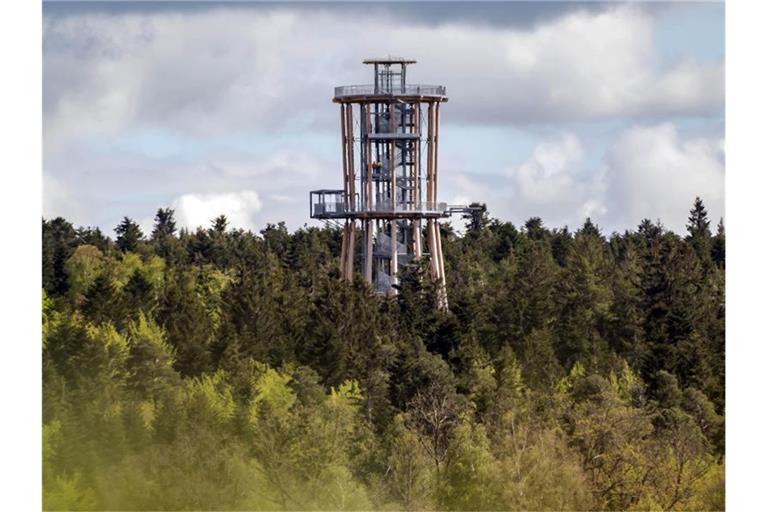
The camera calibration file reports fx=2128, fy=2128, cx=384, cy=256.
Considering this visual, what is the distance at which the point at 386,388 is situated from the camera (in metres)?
71.7

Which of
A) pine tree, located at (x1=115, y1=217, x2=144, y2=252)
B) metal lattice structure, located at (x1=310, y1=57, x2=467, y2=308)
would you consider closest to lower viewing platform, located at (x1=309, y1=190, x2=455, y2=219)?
metal lattice structure, located at (x1=310, y1=57, x2=467, y2=308)

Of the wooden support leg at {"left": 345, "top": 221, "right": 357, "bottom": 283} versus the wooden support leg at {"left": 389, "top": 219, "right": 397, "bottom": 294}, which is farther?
the wooden support leg at {"left": 345, "top": 221, "right": 357, "bottom": 283}

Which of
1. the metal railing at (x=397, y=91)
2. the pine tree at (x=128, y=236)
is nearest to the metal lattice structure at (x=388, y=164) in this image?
the metal railing at (x=397, y=91)

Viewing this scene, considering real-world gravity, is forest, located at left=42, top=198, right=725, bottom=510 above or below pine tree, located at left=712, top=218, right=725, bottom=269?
below

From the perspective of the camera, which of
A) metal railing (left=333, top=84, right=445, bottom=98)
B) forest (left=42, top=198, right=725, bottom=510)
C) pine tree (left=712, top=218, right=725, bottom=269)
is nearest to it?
forest (left=42, top=198, right=725, bottom=510)

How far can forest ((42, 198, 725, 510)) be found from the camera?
60000 mm

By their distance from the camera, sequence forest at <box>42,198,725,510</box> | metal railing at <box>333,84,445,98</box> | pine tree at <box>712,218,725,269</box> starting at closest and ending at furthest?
forest at <box>42,198,725,510</box> < metal railing at <box>333,84,445,98</box> < pine tree at <box>712,218,725,269</box>

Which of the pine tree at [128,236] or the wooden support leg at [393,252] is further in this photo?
the pine tree at [128,236]

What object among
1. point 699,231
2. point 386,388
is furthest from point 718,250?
point 386,388

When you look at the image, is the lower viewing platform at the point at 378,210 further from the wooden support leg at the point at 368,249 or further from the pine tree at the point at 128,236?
the pine tree at the point at 128,236

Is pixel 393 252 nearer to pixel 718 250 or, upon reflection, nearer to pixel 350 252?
pixel 350 252

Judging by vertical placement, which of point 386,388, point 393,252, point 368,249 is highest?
point 368,249

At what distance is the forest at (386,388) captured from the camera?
197 feet

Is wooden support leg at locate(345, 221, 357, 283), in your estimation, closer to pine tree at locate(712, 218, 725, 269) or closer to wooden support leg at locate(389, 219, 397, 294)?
wooden support leg at locate(389, 219, 397, 294)
